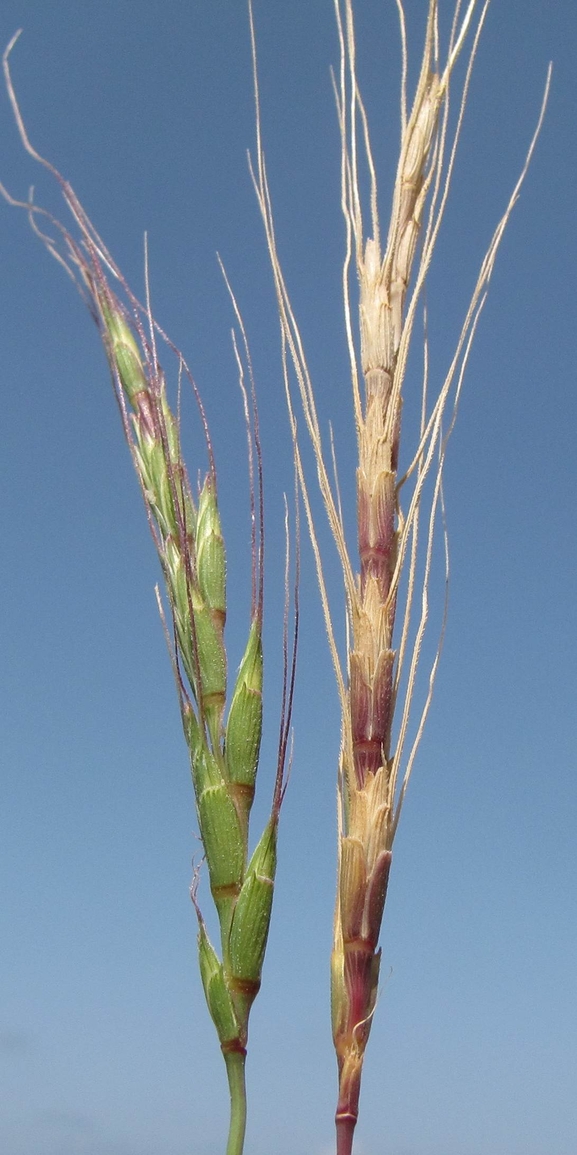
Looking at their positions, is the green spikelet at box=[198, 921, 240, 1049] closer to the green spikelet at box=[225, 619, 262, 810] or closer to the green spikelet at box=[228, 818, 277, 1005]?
the green spikelet at box=[228, 818, 277, 1005]

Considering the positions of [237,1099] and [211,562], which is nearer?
[237,1099]

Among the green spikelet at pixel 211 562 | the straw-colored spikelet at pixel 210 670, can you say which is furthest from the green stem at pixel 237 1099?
the green spikelet at pixel 211 562

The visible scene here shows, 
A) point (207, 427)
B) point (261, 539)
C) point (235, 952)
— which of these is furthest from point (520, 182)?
point (235, 952)

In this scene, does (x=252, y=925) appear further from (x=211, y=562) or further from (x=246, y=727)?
(x=211, y=562)

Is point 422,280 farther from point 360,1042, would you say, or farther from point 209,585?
point 360,1042

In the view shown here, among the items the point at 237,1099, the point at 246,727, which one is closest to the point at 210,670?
the point at 246,727

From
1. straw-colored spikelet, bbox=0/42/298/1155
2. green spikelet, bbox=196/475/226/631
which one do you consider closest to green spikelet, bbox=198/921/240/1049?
straw-colored spikelet, bbox=0/42/298/1155

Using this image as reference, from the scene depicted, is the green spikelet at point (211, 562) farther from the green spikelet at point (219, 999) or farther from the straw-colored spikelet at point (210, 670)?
the green spikelet at point (219, 999)
